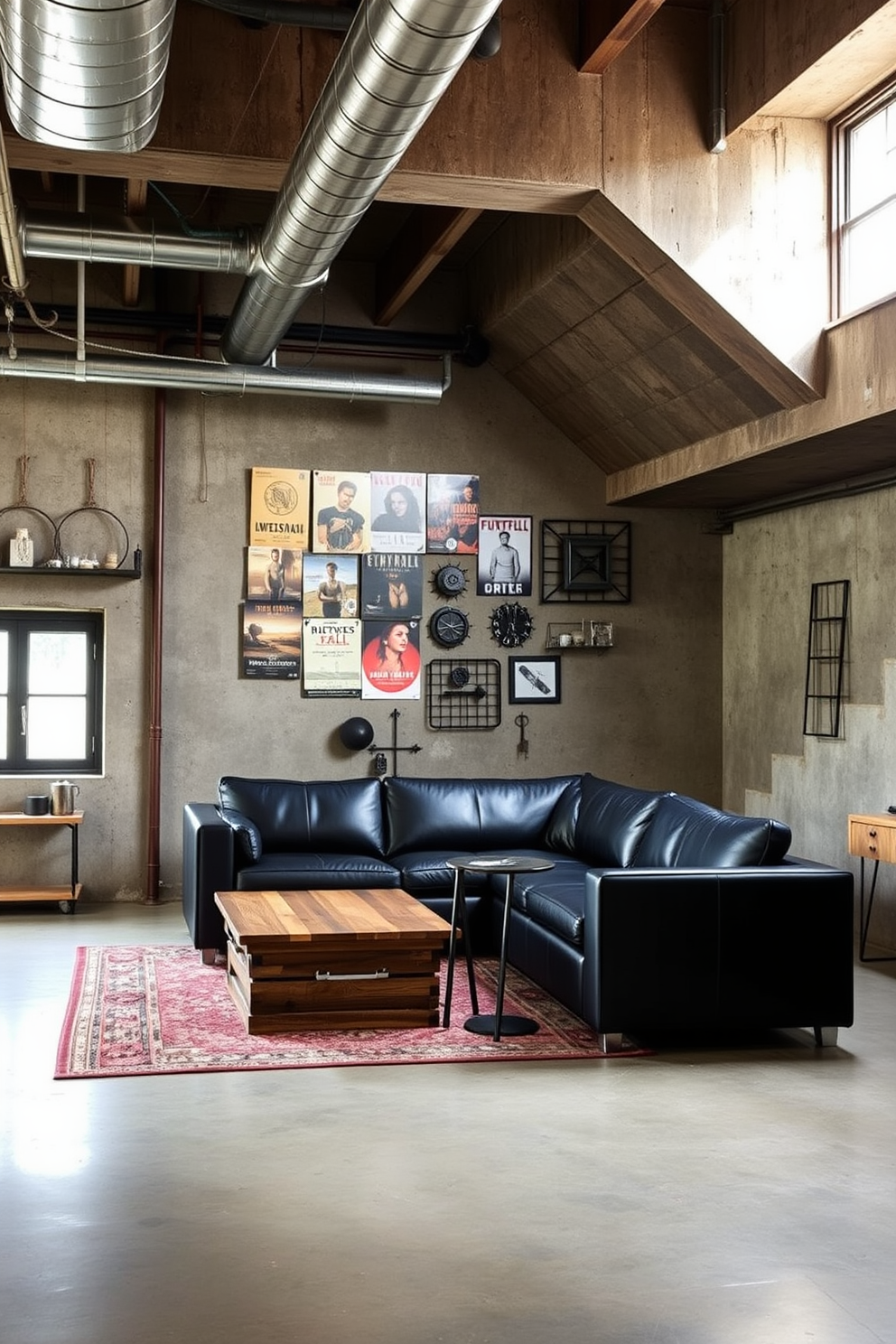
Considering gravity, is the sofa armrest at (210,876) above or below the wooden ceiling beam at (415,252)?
below

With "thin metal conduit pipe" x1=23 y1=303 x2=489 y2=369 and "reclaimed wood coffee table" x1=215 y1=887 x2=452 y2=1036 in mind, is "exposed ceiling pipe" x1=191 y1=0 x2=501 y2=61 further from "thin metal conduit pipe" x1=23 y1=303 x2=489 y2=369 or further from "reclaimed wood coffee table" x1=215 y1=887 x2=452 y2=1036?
"reclaimed wood coffee table" x1=215 y1=887 x2=452 y2=1036

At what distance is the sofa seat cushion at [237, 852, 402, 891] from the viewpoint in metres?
7.04

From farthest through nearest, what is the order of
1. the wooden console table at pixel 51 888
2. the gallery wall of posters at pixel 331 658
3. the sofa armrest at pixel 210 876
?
1. the gallery wall of posters at pixel 331 658
2. the wooden console table at pixel 51 888
3. the sofa armrest at pixel 210 876

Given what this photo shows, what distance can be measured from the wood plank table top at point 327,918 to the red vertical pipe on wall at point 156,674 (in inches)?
93.9

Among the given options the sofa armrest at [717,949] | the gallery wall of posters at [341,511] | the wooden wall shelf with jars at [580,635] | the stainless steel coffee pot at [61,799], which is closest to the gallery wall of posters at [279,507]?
the gallery wall of posters at [341,511]

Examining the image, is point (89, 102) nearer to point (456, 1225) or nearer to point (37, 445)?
point (456, 1225)

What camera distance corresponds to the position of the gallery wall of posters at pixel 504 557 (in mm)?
9734

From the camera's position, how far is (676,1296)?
10.3ft

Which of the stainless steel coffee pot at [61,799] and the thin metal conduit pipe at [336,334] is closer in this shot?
the stainless steel coffee pot at [61,799]

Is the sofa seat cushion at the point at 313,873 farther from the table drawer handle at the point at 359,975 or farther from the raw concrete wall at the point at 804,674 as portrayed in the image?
the raw concrete wall at the point at 804,674

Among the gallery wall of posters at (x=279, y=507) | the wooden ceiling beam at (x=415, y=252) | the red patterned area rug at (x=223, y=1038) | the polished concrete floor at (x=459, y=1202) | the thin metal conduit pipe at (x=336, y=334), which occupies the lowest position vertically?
the red patterned area rug at (x=223, y=1038)

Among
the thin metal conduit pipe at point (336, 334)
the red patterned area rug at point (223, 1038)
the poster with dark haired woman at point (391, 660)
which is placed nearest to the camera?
the red patterned area rug at point (223, 1038)

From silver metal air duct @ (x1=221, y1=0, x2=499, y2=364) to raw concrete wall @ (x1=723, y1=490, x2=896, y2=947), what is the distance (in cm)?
364

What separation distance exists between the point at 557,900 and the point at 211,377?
13.8 ft
